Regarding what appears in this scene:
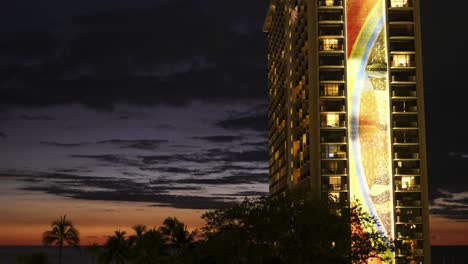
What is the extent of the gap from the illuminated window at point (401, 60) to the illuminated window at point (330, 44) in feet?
42.2

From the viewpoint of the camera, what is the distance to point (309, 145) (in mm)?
150375

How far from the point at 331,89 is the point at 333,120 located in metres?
6.72

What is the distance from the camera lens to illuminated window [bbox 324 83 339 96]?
491 feet

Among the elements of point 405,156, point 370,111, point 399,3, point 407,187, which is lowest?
point 407,187

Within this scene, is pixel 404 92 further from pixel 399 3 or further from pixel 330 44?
pixel 399 3

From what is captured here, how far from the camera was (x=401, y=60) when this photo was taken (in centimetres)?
15175

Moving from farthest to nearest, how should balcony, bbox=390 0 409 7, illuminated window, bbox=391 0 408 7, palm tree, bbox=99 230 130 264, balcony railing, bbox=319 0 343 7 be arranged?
illuminated window, bbox=391 0 408 7, balcony, bbox=390 0 409 7, balcony railing, bbox=319 0 343 7, palm tree, bbox=99 230 130 264

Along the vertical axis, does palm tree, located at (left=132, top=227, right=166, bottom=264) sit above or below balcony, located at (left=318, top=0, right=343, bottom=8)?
below

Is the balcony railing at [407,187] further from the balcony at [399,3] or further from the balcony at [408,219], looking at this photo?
the balcony at [399,3]

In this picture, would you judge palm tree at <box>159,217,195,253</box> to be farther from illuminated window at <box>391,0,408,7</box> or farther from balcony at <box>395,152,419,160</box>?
illuminated window at <box>391,0,408,7</box>

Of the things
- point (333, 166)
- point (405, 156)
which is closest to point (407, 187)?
point (405, 156)

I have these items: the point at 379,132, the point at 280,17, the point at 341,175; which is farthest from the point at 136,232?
the point at 280,17

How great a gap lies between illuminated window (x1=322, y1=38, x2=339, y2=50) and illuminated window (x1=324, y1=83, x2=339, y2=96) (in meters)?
7.90

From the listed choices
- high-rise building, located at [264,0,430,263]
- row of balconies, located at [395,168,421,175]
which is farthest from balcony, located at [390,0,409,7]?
row of balconies, located at [395,168,421,175]
